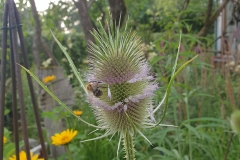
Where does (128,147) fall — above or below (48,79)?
below

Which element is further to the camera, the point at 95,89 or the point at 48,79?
the point at 48,79

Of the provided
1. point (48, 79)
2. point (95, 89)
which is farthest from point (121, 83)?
point (48, 79)

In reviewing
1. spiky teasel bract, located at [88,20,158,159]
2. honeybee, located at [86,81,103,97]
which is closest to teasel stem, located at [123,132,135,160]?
spiky teasel bract, located at [88,20,158,159]

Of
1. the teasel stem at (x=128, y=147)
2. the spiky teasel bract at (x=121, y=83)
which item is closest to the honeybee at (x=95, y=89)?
the spiky teasel bract at (x=121, y=83)

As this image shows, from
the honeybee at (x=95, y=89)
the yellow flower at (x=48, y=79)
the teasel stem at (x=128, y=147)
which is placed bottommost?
the teasel stem at (x=128, y=147)

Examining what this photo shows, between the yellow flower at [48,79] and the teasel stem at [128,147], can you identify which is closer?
the teasel stem at [128,147]

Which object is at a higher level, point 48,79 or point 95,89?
point 48,79

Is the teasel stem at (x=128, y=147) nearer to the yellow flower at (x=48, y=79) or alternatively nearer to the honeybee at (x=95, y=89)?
the honeybee at (x=95, y=89)

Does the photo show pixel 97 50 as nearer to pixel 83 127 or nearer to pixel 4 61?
pixel 4 61

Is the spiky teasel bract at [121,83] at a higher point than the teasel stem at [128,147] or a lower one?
higher

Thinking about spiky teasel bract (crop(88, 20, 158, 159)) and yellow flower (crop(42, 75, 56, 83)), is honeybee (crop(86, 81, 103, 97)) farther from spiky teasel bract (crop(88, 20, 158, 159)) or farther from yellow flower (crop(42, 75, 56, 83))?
yellow flower (crop(42, 75, 56, 83))

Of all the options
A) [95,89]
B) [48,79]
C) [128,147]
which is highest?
[48,79]

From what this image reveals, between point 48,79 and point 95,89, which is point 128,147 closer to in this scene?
point 95,89
